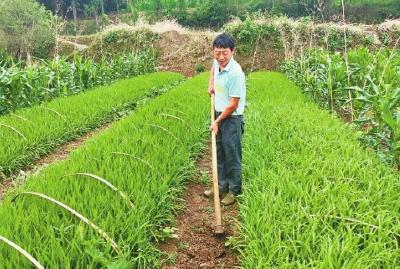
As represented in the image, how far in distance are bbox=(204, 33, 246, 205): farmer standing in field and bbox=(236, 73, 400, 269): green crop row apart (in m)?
0.24

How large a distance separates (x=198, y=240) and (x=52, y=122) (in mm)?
4391

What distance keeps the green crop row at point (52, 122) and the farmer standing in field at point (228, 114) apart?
296 cm

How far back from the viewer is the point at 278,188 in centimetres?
362

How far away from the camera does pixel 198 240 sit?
11.6 feet

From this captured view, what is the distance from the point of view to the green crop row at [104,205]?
2.62 metres

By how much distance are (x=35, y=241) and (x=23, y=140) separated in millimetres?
3541

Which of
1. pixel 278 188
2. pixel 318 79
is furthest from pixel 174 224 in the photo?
pixel 318 79

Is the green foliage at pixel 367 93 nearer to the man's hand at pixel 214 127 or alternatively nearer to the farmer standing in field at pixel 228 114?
the farmer standing in field at pixel 228 114

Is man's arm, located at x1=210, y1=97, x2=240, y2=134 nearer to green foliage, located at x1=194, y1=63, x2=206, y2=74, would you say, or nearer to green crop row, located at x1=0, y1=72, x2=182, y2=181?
green crop row, located at x1=0, y1=72, x2=182, y2=181

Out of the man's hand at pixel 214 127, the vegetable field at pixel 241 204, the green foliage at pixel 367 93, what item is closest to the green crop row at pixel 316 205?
the vegetable field at pixel 241 204

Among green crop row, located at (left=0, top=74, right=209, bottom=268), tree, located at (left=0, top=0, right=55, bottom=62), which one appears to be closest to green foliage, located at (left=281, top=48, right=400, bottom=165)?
green crop row, located at (left=0, top=74, right=209, bottom=268)

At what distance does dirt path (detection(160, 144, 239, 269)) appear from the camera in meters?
3.19

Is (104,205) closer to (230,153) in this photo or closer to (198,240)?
(198,240)

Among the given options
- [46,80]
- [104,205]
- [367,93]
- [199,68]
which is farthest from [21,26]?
[104,205]
